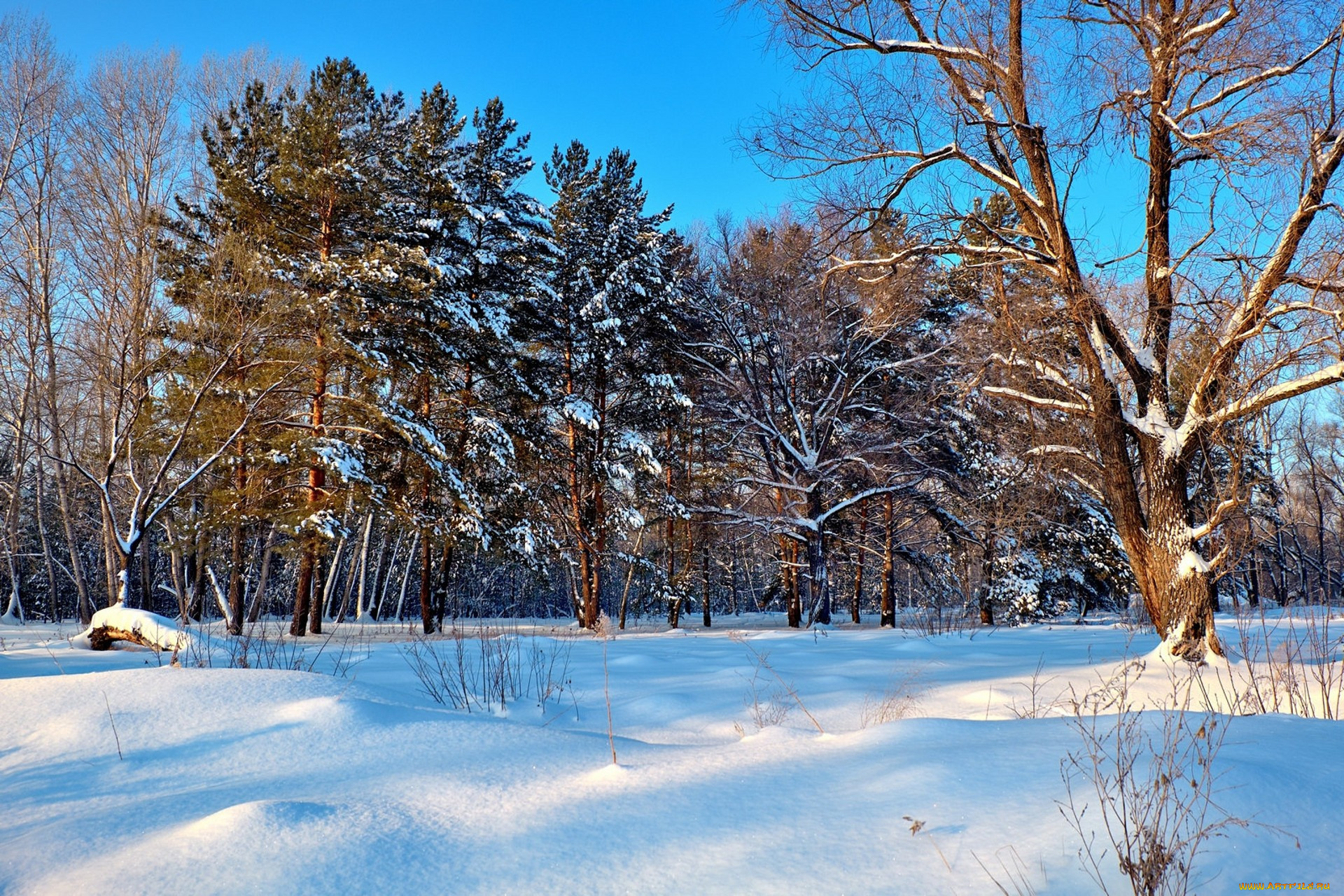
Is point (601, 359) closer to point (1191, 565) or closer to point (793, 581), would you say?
point (793, 581)

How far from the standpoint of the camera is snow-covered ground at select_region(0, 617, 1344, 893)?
1867 millimetres

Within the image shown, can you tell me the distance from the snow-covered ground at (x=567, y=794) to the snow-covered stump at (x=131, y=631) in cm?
286

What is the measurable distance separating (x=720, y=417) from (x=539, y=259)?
6056 millimetres

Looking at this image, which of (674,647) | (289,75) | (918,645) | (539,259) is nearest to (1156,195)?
(918,645)

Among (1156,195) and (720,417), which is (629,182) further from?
(1156,195)

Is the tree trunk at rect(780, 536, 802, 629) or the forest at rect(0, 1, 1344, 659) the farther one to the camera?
the tree trunk at rect(780, 536, 802, 629)

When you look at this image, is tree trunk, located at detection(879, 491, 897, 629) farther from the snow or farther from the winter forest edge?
the snow

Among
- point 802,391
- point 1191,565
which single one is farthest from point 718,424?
point 1191,565

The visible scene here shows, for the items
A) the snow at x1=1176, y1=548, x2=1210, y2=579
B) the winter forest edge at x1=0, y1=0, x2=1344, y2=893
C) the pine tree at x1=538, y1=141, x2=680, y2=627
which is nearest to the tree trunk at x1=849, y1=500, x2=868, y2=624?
the winter forest edge at x1=0, y1=0, x2=1344, y2=893

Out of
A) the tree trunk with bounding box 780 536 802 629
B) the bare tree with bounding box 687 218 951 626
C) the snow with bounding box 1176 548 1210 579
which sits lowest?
the tree trunk with bounding box 780 536 802 629

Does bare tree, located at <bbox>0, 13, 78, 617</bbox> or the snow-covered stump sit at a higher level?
bare tree, located at <bbox>0, 13, 78, 617</bbox>

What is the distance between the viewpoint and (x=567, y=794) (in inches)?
98.8

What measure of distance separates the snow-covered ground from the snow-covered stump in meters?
2.86

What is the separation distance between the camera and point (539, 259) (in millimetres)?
17781
